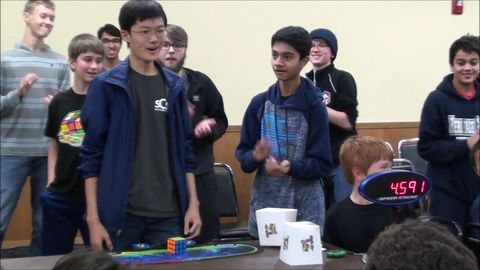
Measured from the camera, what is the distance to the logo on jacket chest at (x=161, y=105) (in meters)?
2.61

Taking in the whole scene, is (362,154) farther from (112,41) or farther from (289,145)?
(112,41)

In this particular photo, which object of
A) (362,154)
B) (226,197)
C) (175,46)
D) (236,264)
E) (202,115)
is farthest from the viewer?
(226,197)

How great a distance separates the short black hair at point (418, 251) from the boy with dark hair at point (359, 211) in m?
1.48

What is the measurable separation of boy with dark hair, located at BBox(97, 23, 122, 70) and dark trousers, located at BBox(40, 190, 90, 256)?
4.15 feet

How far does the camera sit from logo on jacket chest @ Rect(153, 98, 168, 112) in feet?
8.55

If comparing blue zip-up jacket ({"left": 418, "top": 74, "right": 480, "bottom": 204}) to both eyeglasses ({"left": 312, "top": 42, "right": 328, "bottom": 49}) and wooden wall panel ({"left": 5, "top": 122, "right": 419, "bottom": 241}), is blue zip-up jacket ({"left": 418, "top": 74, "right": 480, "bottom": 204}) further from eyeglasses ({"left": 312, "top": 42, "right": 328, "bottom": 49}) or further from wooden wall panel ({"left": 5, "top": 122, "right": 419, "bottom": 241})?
wooden wall panel ({"left": 5, "top": 122, "right": 419, "bottom": 241})

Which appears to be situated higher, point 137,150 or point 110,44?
point 110,44

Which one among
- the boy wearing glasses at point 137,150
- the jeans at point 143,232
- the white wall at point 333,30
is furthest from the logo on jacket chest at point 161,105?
the white wall at point 333,30

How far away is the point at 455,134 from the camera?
3564 mm

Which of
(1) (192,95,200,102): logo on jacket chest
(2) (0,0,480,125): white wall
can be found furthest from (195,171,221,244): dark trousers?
(2) (0,0,480,125): white wall

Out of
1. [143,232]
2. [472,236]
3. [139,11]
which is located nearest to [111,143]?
[143,232]

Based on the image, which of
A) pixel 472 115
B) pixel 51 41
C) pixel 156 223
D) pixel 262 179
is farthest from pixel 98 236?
pixel 51 41

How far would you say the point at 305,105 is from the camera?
297cm

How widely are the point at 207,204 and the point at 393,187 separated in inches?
57.9
